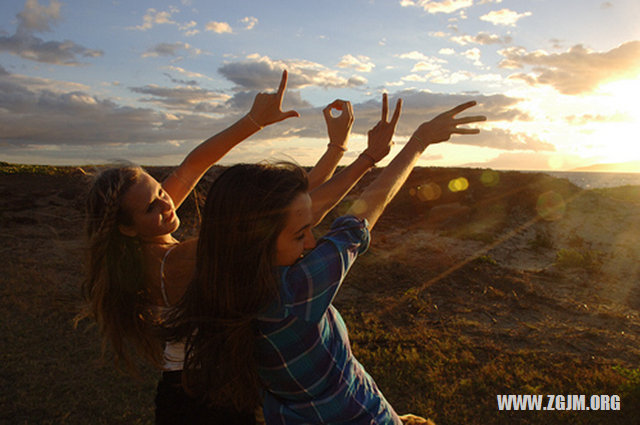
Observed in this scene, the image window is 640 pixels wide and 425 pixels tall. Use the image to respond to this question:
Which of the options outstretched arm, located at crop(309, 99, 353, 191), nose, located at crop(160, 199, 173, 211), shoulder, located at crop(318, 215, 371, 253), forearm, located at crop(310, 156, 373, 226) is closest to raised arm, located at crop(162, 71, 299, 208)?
outstretched arm, located at crop(309, 99, 353, 191)

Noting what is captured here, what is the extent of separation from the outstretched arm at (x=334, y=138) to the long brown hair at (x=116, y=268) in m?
0.93

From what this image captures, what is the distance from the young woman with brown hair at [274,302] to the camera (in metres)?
1.35


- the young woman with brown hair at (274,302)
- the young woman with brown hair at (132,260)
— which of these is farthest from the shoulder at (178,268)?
the young woman with brown hair at (274,302)

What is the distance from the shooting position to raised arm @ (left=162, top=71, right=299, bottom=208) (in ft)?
7.75

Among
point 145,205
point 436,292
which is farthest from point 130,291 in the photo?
point 436,292

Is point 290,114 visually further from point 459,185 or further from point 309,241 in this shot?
point 459,185

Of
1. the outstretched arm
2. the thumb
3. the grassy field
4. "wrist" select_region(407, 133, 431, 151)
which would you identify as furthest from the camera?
the grassy field

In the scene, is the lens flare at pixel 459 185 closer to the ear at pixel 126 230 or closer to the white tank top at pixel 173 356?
the white tank top at pixel 173 356

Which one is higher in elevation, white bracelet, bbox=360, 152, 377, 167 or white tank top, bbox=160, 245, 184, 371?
white bracelet, bbox=360, 152, 377, 167

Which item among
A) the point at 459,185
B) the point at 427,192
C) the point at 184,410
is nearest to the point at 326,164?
the point at 184,410

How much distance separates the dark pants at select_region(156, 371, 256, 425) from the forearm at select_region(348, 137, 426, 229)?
1.16 metres

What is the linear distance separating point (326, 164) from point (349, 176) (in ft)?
1.78

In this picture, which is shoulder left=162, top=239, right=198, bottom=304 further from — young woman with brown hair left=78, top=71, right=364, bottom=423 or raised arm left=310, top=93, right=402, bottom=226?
raised arm left=310, top=93, right=402, bottom=226

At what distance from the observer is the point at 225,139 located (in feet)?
7.82
